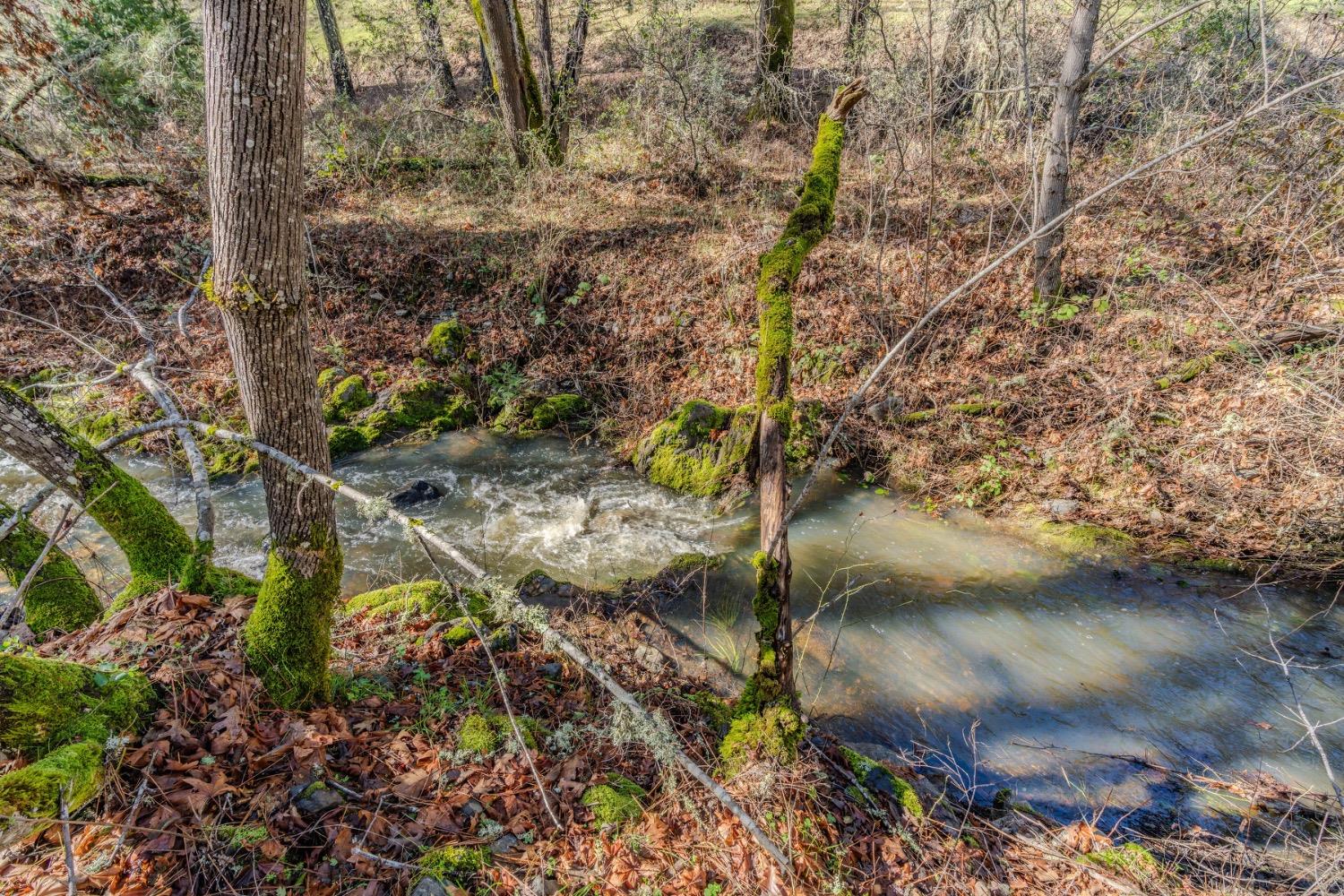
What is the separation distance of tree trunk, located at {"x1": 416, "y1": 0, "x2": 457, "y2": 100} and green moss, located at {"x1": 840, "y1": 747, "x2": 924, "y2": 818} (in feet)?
45.6

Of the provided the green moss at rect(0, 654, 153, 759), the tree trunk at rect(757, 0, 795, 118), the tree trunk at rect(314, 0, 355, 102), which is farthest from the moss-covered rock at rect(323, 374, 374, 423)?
the tree trunk at rect(314, 0, 355, 102)

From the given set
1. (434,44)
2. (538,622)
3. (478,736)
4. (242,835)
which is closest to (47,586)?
(242,835)

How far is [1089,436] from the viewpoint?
6.36 m

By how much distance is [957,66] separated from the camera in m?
10.4

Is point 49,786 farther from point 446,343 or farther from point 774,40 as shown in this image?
point 774,40

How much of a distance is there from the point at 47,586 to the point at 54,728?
1.48 metres

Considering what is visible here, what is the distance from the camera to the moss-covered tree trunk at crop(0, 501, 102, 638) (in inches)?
118

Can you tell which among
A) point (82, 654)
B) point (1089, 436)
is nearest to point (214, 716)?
point (82, 654)

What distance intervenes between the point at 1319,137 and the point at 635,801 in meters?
10.0

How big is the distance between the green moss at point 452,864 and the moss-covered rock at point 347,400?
7.37m

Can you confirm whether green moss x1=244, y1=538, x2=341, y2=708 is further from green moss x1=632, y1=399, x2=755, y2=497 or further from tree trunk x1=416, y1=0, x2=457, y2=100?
tree trunk x1=416, y1=0, x2=457, y2=100

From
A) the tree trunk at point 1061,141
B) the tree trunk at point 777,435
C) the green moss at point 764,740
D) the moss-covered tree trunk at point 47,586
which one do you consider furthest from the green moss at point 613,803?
the tree trunk at point 1061,141

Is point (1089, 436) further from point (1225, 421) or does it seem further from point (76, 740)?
point (76, 740)

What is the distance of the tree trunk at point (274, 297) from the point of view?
203 cm
